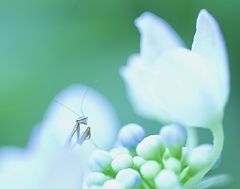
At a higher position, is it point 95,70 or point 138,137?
point 95,70

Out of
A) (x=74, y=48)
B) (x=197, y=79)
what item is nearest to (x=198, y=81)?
(x=197, y=79)

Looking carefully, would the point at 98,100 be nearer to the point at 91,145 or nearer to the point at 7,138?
the point at 91,145

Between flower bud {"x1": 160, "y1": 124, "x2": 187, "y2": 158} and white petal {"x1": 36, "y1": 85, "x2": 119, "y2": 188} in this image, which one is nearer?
flower bud {"x1": 160, "y1": 124, "x2": 187, "y2": 158}

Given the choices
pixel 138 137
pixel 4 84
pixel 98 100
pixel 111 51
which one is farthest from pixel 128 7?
pixel 138 137

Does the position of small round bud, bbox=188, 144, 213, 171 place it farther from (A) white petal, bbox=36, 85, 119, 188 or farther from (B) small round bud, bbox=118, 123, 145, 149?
(A) white petal, bbox=36, 85, 119, 188

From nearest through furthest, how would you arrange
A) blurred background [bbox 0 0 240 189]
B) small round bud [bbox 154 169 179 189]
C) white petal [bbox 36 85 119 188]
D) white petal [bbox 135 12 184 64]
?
small round bud [bbox 154 169 179 189] < white petal [bbox 135 12 184 64] < white petal [bbox 36 85 119 188] < blurred background [bbox 0 0 240 189]

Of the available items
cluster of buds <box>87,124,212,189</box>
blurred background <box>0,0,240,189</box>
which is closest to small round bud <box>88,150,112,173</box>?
cluster of buds <box>87,124,212,189</box>

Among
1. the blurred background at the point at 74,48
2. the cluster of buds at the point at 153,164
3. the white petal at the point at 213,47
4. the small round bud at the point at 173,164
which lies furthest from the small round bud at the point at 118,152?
the blurred background at the point at 74,48
